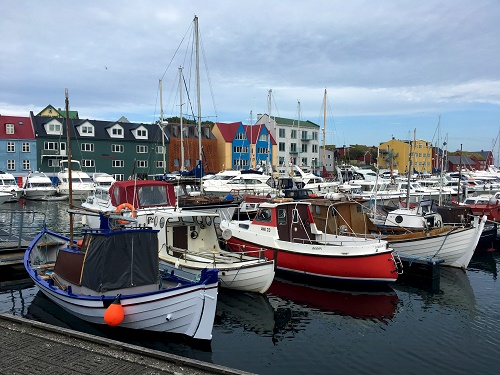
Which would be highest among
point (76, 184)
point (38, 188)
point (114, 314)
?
point (76, 184)

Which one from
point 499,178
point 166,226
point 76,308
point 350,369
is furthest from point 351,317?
Answer: point 499,178

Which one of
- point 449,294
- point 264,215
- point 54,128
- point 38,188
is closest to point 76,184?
point 38,188

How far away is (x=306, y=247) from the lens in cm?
1684

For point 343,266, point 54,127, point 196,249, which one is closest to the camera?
point 343,266

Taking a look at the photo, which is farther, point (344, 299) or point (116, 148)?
point (116, 148)

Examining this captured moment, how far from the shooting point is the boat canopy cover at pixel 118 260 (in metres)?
11.1

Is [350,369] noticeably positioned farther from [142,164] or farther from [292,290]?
[142,164]

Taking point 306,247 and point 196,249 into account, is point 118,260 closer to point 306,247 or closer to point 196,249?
point 196,249

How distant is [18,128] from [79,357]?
57.5 metres

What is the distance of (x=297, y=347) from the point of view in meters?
11.5

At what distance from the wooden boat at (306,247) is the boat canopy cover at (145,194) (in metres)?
3.90

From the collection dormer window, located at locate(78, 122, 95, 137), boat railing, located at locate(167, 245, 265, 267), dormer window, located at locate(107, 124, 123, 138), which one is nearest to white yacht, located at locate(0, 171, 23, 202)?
dormer window, located at locate(78, 122, 95, 137)

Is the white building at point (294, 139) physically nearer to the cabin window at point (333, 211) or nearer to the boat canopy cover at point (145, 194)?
the boat canopy cover at point (145, 194)

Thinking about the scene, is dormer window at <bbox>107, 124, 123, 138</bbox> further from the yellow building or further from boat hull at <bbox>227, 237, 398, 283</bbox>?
the yellow building
